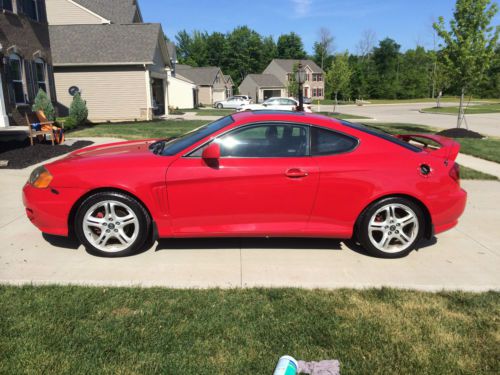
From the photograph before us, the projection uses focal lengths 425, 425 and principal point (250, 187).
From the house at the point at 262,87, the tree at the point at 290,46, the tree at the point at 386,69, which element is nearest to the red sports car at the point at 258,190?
the house at the point at 262,87

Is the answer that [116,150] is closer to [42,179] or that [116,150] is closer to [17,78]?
[42,179]

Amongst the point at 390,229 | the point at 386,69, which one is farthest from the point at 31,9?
the point at 386,69

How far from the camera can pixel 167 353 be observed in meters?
2.85

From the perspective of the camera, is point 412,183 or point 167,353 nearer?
point 167,353

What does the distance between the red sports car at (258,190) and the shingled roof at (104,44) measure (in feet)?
66.6

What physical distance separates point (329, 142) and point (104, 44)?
75.0ft

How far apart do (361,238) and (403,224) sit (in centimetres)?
46

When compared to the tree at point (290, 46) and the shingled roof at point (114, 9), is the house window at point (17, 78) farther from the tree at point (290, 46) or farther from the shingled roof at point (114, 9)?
the tree at point (290, 46)

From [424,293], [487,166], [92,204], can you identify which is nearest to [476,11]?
[487,166]

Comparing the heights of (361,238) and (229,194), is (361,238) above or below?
below

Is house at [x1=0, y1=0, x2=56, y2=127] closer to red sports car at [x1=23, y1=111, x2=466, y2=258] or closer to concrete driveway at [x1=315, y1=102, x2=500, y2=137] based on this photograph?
red sports car at [x1=23, y1=111, x2=466, y2=258]

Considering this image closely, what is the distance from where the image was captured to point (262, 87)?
74.0 metres

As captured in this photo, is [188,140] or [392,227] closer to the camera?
[392,227]

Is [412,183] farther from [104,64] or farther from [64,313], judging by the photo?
[104,64]
